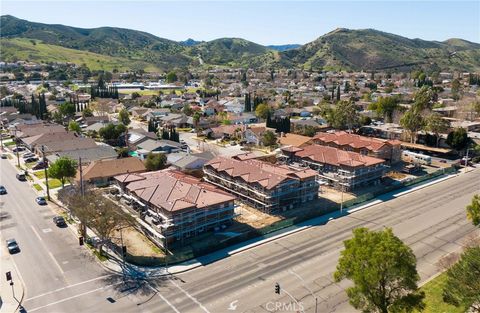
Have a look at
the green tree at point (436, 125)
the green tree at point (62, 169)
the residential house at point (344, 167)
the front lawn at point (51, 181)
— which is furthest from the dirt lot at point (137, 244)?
the green tree at point (436, 125)

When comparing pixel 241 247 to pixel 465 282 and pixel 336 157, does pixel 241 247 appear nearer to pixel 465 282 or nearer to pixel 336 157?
pixel 465 282

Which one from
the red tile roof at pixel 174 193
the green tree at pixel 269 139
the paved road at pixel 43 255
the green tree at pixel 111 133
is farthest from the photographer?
the green tree at pixel 111 133

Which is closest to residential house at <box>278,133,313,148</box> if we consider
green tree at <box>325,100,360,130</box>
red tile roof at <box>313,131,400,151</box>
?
red tile roof at <box>313,131,400,151</box>

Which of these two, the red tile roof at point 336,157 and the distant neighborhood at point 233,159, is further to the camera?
the red tile roof at point 336,157

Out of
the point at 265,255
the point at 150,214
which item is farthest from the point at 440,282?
the point at 150,214

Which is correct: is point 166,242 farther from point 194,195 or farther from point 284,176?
point 284,176

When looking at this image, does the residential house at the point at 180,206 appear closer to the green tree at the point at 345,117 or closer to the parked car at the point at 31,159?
the parked car at the point at 31,159
